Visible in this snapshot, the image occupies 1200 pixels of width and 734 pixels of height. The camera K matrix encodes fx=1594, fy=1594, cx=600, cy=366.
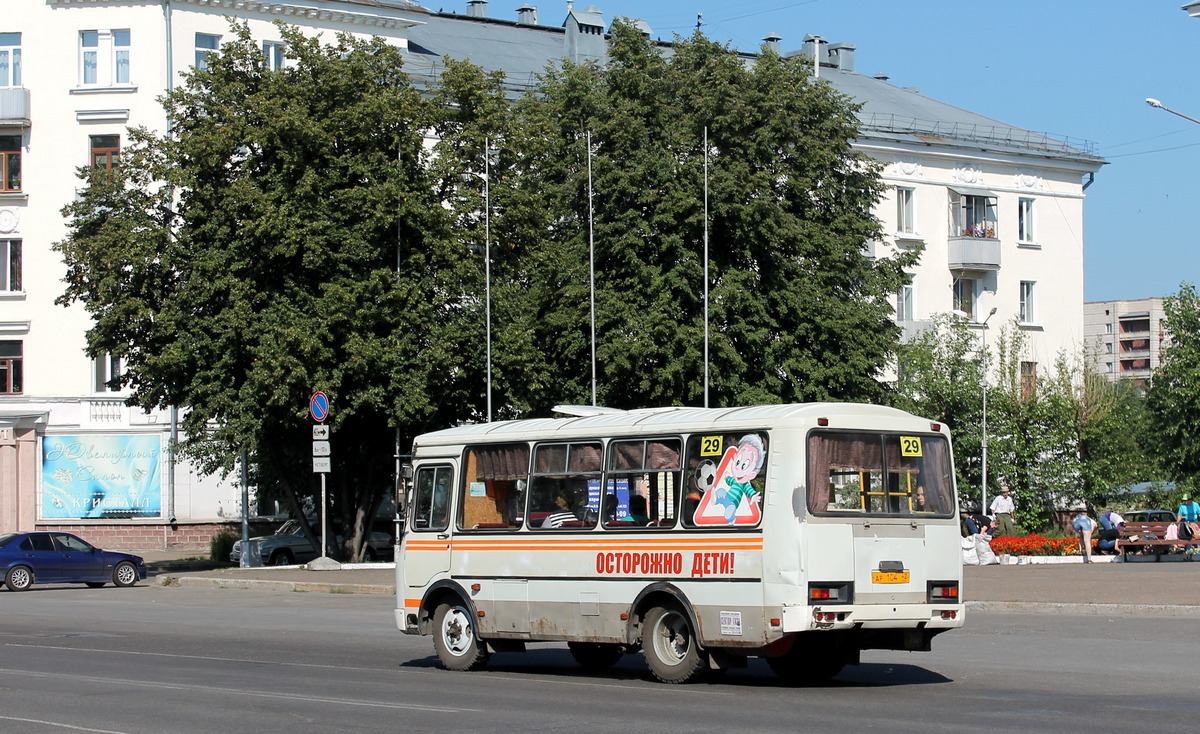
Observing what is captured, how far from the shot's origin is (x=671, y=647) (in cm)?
1538

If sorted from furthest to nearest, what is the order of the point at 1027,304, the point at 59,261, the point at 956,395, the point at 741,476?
the point at 1027,304 < the point at 956,395 < the point at 59,261 < the point at 741,476

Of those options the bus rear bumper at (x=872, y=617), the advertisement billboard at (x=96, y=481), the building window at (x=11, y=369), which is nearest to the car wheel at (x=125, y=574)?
the advertisement billboard at (x=96, y=481)

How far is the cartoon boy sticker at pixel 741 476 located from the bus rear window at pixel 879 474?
517 millimetres

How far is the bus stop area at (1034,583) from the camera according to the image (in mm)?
23809

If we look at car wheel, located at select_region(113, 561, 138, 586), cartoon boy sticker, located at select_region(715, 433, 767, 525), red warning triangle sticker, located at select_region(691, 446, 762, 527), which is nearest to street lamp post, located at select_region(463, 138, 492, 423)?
car wheel, located at select_region(113, 561, 138, 586)

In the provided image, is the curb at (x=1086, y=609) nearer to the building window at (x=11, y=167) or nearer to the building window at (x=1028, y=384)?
the building window at (x=1028, y=384)

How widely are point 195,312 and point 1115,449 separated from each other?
36485 millimetres

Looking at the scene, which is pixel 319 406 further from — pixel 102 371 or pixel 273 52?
pixel 273 52

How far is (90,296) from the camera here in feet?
131

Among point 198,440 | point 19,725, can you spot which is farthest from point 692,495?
point 198,440

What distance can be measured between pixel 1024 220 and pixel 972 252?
4579mm

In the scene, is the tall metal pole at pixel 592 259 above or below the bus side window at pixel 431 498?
above

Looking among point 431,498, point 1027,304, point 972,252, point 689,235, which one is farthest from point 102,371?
point 1027,304

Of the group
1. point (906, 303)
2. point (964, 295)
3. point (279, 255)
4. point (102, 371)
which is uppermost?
point (964, 295)
